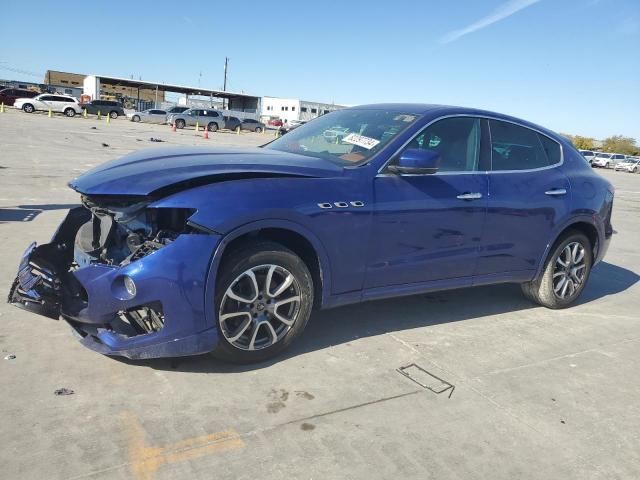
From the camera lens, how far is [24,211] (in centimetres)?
706

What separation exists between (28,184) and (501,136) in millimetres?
8203

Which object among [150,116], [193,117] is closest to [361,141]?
[193,117]

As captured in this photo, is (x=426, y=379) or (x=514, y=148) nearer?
(x=426, y=379)

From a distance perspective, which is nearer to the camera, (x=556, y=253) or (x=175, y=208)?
(x=175, y=208)

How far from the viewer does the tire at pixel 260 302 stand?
10.3 feet

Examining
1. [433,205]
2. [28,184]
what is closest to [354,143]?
[433,205]

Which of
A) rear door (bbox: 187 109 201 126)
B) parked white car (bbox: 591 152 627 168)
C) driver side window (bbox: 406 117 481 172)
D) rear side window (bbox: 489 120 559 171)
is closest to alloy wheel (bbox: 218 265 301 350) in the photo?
driver side window (bbox: 406 117 481 172)

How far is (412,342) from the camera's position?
4004 millimetres

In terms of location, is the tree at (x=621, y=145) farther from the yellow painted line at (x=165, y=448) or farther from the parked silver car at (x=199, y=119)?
the yellow painted line at (x=165, y=448)

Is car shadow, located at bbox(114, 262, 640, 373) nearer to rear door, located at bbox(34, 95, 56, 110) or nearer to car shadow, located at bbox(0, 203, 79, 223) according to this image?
car shadow, located at bbox(0, 203, 79, 223)

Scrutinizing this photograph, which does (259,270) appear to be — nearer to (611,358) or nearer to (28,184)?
(611,358)

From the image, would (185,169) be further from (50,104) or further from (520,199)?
(50,104)

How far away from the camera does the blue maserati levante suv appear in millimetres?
2977

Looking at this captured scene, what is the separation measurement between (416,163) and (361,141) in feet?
1.78
